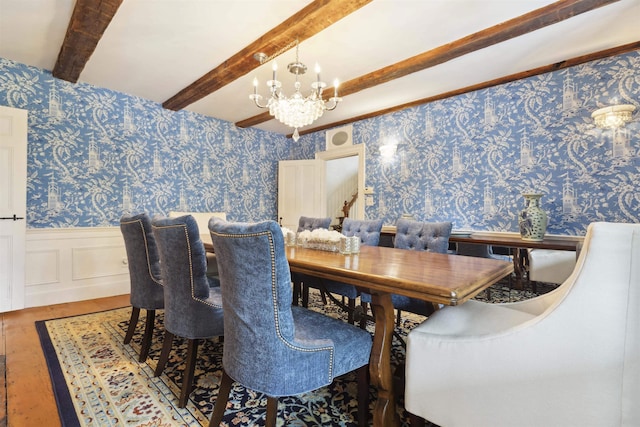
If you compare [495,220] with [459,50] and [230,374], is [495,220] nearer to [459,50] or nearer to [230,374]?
[459,50]

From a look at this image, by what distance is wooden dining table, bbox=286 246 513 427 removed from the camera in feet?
3.39

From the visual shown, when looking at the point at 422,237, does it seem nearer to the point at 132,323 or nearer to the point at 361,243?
the point at 361,243

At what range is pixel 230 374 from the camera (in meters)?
1.14

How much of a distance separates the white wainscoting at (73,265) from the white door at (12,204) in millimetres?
199

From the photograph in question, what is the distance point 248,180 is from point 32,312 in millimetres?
3089

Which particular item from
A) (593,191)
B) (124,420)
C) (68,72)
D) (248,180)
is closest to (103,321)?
(124,420)

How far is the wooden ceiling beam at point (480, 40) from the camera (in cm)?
206

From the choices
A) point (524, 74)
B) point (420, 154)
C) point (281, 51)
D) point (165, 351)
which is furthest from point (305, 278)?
point (524, 74)

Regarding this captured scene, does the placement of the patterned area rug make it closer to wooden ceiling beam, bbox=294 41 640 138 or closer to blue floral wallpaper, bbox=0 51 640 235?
blue floral wallpaper, bbox=0 51 640 235

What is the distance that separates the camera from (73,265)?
3357mm

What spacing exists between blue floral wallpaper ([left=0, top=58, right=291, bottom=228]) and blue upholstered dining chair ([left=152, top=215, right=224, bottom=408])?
8.70 ft

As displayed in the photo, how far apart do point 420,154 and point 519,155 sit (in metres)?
1.14

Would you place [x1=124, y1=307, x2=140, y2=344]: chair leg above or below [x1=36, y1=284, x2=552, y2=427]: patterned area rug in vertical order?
above

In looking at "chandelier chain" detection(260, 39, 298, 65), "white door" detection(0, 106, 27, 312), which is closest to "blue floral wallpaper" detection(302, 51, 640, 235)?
"chandelier chain" detection(260, 39, 298, 65)
